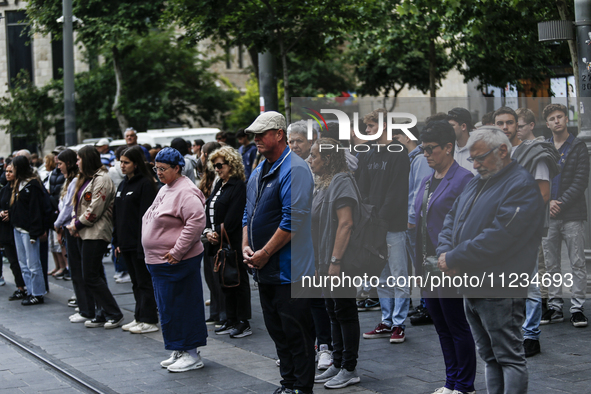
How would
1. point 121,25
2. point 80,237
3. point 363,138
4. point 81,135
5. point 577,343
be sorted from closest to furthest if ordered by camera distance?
point 363,138
point 577,343
point 80,237
point 121,25
point 81,135

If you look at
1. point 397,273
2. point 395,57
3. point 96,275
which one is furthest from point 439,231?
point 395,57

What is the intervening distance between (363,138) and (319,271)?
103cm

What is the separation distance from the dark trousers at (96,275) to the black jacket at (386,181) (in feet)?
12.2

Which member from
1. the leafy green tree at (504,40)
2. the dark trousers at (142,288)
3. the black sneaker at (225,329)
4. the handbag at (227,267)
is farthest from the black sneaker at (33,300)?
the leafy green tree at (504,40)

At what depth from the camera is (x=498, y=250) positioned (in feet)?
13.4

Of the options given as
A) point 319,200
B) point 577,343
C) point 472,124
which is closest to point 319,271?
point 319,200

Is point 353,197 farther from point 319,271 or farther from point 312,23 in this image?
point 312,23

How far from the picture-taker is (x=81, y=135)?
38375mm

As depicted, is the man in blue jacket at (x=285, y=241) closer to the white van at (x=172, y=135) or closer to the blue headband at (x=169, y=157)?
the blue headband at (x=169, y=157)

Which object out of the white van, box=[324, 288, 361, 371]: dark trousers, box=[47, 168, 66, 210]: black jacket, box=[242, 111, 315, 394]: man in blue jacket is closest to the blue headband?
box=[242, 111, 315, 394]: man in blue jacket

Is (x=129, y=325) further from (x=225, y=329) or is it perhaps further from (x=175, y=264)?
(x=175, y=264)

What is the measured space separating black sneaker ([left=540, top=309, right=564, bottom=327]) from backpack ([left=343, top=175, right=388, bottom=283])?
251cm

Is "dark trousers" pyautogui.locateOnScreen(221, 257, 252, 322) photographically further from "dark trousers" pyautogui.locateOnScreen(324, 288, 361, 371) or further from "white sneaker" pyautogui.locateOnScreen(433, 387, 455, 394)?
"white sneaker" pyautogui.locateOnScreen(433, 387, 455, 394)

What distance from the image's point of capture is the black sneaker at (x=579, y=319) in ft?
22.4
